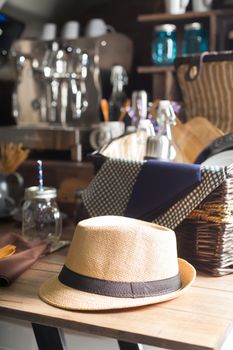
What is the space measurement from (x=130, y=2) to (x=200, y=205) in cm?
137

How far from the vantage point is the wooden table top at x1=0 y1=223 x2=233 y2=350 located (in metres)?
0.77

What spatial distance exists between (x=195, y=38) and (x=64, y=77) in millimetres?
509

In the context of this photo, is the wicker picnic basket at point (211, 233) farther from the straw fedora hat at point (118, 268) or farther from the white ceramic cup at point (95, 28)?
the white ceramic cup at point (95, 28)

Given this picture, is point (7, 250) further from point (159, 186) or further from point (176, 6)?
point (176, 6)

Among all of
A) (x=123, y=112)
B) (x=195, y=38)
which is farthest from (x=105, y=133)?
(x=195, y=38)

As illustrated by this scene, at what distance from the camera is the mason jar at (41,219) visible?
1243 mm

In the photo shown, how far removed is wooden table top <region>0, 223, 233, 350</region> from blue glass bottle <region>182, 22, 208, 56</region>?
42.3 inches

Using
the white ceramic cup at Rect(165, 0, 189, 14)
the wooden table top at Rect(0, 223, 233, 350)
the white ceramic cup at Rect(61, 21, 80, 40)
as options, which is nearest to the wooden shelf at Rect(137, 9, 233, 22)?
the white ceramic cup at Rect(165, 0, 189, 14)

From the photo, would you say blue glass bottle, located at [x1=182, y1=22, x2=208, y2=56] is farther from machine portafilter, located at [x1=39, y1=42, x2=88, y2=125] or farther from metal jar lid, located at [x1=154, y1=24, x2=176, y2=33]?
machine portafilter, located at [x1=39, y1=42, x2=88, y2=125]

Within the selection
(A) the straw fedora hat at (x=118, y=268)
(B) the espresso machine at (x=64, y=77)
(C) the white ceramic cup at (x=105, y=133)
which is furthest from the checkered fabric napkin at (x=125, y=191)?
(B) the espresso machine at (x=64, y=77)

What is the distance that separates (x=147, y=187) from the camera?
105cm

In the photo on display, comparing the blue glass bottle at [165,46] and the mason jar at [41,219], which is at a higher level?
the blue glass bottle at [165,46]

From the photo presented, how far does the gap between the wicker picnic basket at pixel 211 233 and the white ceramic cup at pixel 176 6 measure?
39.8 inches

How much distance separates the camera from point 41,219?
4.12ft
